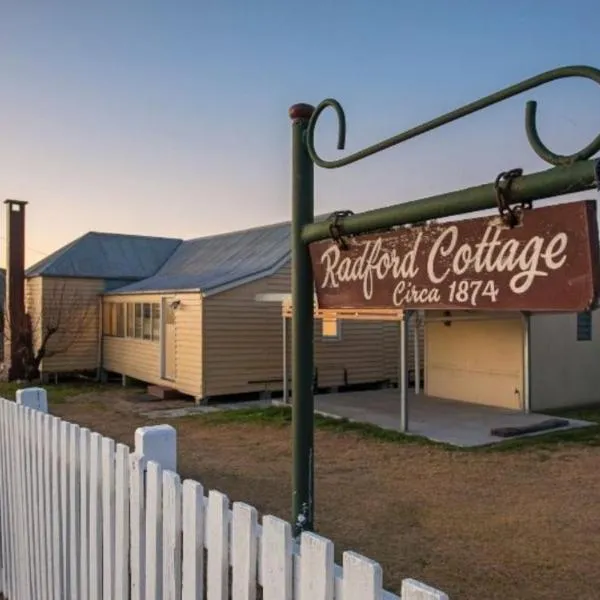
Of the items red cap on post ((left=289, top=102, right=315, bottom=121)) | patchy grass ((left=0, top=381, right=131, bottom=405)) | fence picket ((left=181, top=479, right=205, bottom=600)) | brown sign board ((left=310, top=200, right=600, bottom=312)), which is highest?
red cap on post ((left=289, top=102, right=315, bottom=121))

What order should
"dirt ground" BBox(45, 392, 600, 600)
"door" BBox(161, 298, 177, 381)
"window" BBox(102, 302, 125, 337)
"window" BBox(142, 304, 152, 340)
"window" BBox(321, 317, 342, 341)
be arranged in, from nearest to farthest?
"dirt ground" BBox(45, 392, 600, 600) < "window" BBox(321, 317, 342, 341) < "door" BBox(161, 298, 177, 381) < "window" BBox(142, 304, 152, 340) < "window" BBox(102, 302, 125, 337)

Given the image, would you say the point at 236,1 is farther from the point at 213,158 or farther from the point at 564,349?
the point at 564,349

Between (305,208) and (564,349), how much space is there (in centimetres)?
1173

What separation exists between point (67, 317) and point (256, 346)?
7.08 meters

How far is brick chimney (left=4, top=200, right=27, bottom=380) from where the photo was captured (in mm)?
16797

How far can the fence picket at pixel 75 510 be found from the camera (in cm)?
294

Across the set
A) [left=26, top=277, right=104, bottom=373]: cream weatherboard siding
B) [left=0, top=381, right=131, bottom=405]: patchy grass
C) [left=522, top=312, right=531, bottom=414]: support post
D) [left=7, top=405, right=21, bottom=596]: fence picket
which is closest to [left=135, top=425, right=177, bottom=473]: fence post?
[left=7, top=405, right=21, bottom=596]: fence picket

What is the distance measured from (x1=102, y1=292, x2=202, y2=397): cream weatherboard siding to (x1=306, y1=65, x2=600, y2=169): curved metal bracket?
11.3m

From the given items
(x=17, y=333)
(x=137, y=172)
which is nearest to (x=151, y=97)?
(x=137, y=172)

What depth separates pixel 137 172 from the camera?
49.8ft

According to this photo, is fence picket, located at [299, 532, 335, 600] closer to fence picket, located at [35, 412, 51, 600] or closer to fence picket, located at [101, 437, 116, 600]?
fence picket, located at [101, 437, 116, 600]

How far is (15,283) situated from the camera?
1719cm

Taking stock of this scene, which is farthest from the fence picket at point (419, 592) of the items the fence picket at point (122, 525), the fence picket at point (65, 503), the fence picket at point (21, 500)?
the fence picket at point (21, 500)

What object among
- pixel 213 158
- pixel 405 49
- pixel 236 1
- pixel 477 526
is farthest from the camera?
pixel 213 158
